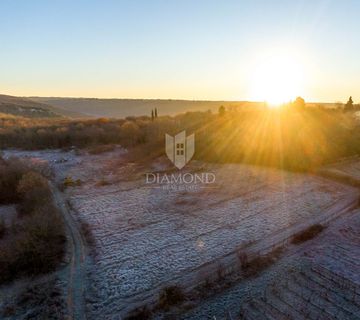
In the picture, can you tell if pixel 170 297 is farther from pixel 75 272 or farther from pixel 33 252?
pixel 33 252

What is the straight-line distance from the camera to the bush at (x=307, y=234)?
8.90m

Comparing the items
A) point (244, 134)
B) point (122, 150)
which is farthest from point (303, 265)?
point (122, 150)

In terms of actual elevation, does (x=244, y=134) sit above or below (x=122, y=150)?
above

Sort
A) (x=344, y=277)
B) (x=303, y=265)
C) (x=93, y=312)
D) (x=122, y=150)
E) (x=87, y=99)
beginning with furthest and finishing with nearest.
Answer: (x=87, y=99), (x=122, y=150), (x=303, y=265), (x=344, y=277), (x=93, y=312)

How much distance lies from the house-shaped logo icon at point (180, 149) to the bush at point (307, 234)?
928 cm

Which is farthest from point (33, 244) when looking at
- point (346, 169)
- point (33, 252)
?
point (346, 169)

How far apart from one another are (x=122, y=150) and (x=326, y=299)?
63.6 feet

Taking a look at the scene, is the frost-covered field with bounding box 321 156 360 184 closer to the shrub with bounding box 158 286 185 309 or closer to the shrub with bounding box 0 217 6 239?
the shrub with bounding box 158 286 185 309

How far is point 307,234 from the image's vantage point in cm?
919

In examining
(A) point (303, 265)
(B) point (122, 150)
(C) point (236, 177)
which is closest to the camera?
(A) point (303, 265)

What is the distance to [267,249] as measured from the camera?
8.42 metres

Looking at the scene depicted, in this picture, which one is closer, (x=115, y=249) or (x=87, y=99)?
(x=115, y=249)

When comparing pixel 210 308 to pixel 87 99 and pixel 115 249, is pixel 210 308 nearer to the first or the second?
pixel 115 249

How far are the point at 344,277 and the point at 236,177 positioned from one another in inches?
336
